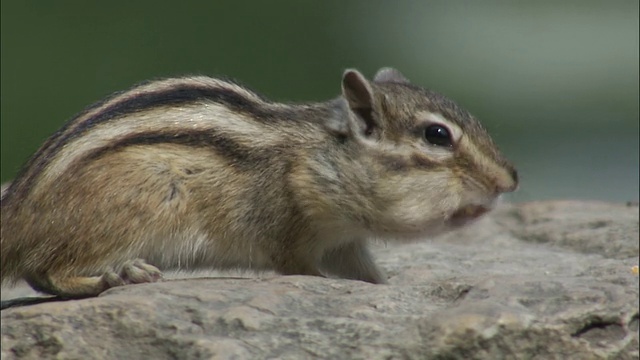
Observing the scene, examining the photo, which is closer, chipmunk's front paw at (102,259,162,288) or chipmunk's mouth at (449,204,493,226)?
chipmunk's front paw at (102,259,162,288)

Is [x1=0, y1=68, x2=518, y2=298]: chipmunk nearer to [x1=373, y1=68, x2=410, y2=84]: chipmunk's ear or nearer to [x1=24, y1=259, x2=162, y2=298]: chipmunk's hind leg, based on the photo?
[x1=24, y1=259, x2=162, y2=298]: chipmunk's hind leg

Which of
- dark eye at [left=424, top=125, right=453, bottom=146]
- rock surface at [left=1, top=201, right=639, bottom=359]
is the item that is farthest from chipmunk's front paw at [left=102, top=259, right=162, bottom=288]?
dark eye at [left=424, top=125, right=453, bottom=146]

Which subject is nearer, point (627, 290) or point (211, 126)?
point (627, 290)

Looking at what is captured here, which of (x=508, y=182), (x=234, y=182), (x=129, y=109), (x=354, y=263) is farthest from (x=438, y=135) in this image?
(x=129, y=109)

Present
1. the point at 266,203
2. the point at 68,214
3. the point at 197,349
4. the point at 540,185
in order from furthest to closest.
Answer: the point at 540,185
the point at 266,203
the point at 68,214
the point at 197,349

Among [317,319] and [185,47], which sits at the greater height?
[185,47]

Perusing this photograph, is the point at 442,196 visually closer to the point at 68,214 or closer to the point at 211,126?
the point at 211,126

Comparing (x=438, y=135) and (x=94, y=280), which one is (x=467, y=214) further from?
(x=94, y=280)

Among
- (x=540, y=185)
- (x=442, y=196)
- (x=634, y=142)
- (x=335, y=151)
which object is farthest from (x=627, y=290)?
(x=634, y=142)
